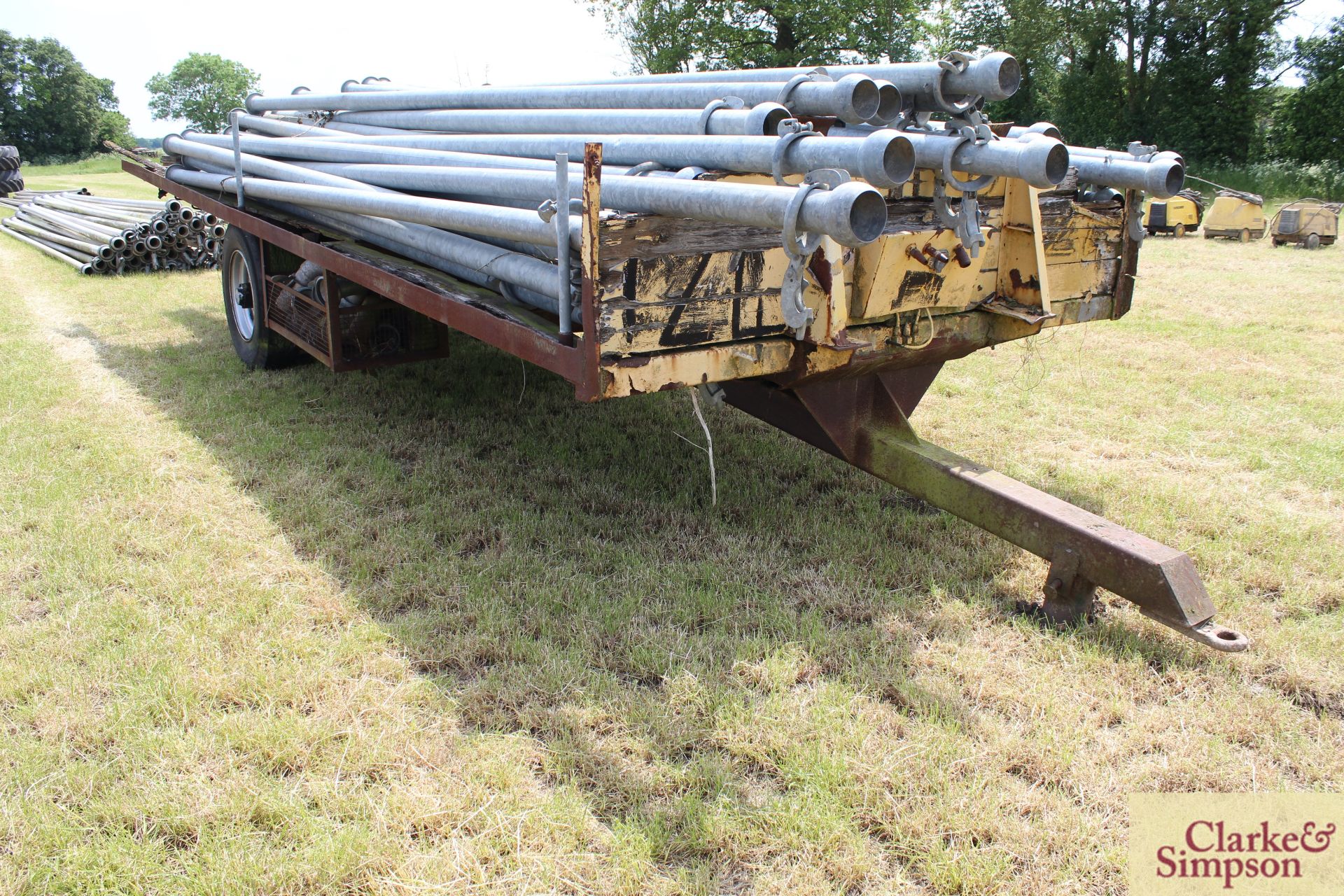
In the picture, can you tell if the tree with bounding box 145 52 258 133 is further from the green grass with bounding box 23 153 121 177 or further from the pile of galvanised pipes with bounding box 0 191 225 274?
the pile of galvanised pipes with bounding box 0 191 225 274

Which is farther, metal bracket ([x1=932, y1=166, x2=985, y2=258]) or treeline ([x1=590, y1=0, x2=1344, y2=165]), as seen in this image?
treeline ([x1=590, y1=0, x2=1344, y2=165])

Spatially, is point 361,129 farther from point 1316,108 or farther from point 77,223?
point 1316,108

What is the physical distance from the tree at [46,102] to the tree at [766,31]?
35.1 meters

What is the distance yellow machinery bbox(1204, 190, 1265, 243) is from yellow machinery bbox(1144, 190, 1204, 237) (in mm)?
356

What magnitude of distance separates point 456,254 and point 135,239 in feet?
28.4

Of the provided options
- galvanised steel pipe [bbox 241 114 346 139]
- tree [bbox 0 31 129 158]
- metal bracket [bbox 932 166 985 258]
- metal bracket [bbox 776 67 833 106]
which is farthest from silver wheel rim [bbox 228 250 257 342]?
tree [bbox 0 31 129 158]

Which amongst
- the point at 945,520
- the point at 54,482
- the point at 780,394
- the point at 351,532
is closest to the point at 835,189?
the point at 780,394

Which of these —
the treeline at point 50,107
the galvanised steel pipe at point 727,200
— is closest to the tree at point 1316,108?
the galvanised steel pipe at point 727,200

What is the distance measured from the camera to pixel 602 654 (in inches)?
125

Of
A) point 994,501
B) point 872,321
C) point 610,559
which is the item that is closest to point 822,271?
point 872,321

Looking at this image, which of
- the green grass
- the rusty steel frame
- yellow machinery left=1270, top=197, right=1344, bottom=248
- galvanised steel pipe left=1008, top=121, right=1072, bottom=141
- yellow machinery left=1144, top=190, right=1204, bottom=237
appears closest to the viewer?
the rusty steel frame

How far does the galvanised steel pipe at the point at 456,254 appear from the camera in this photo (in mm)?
3395

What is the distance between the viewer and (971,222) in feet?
10.8

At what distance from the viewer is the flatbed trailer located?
113 inches
